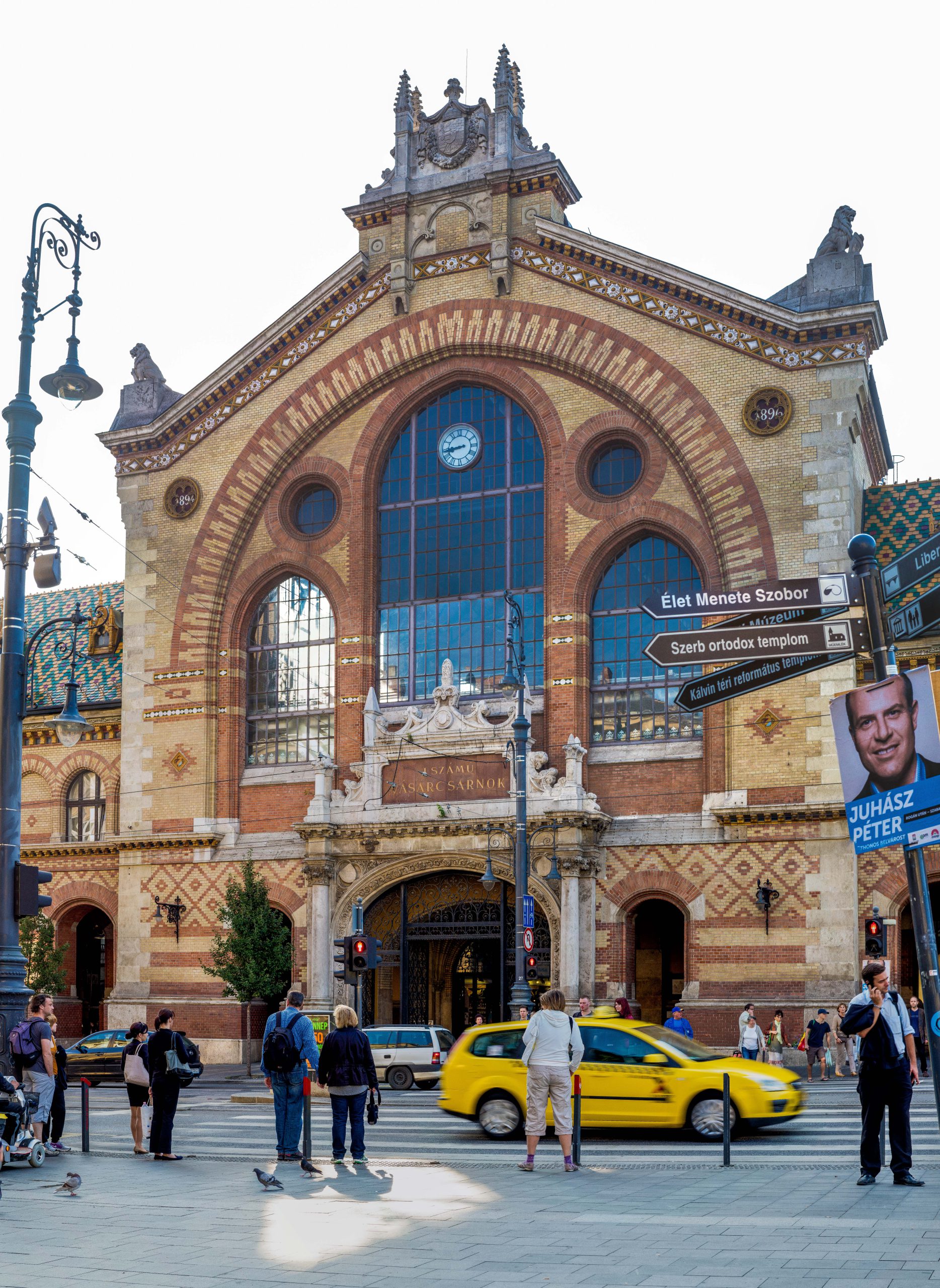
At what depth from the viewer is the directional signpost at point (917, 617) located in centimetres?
1086

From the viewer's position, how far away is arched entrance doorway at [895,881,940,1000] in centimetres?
3244

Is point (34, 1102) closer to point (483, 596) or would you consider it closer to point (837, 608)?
point (837, 608)

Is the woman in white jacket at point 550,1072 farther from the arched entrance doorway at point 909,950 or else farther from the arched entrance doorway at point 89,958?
the arched entrance doorway at point 89,958

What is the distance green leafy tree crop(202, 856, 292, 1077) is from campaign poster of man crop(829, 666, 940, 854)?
79.8ft

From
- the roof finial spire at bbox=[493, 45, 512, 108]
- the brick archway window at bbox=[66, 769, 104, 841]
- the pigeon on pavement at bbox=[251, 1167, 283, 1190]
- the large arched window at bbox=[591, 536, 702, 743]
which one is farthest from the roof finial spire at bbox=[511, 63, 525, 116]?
the pigeon on pavement at bbox=[251, 1167, 283, 1190]

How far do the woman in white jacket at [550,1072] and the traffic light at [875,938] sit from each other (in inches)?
637

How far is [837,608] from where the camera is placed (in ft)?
38.3

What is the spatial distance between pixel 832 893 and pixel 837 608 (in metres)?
20.0

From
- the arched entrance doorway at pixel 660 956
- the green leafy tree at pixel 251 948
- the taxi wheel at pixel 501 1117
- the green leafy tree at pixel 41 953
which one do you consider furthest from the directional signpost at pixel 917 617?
the green leafy tree at pixel 41 953

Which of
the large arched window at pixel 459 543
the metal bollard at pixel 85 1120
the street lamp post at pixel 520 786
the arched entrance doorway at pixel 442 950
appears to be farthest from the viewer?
the large arched window at pixel 459 543

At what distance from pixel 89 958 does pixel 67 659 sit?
28.0 ft

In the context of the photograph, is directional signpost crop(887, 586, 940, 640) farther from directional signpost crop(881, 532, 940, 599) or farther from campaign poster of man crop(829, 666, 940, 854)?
campaign poster of man crop(829, 666, 940, 854)

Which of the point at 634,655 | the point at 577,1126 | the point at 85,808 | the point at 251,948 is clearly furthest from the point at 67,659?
the point at 577,1126

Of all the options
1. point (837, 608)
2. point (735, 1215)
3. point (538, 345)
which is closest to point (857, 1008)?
point (735, 1215)
